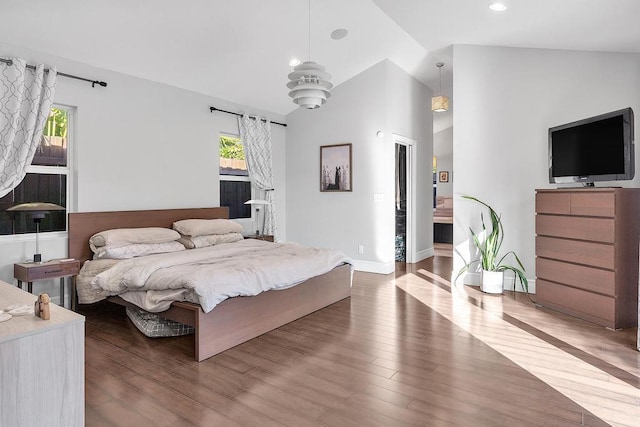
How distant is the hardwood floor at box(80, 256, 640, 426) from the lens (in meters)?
2.05

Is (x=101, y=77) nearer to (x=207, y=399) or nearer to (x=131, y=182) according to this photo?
(x=131, y=182)

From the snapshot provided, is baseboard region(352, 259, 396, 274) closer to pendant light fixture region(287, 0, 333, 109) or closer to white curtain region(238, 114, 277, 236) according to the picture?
white curtain region(238, 114, 277, 236)

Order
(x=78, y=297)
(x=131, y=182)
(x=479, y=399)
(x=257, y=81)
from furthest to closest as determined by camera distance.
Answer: (x=257, y=81), (x=131, y=182), (x=78, y=297), (x=479, y=399)

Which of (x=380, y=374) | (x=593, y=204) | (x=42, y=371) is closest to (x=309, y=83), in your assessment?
(x=380, y=374)

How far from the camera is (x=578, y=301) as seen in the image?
3.65 m

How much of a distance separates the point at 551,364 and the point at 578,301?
4.26 ft

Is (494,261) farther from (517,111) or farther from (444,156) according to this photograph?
(444,156)

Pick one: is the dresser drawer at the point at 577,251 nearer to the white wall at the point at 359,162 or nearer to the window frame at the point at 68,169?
the white wall at the point at 359,162

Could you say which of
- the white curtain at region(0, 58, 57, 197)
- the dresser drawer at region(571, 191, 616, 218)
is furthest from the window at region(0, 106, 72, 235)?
the dresser drawer at region(571, 191, 616, 218)

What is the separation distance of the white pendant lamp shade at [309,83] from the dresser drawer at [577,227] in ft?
8.45

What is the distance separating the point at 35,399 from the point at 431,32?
5.08 metres

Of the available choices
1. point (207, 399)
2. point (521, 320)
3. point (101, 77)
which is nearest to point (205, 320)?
point (207, 399)

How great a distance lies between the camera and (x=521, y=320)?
3627 millimetres

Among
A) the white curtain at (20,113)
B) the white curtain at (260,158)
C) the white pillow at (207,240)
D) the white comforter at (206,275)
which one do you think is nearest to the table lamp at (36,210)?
the white curtain at (20,113)
